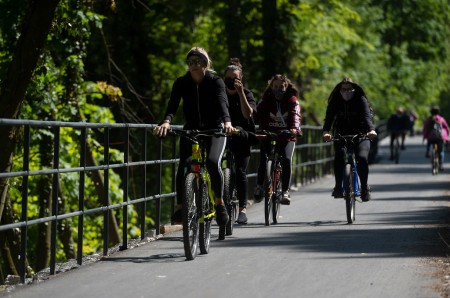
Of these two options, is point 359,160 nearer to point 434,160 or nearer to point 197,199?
point 197,199

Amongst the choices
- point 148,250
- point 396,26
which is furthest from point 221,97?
point 396,26

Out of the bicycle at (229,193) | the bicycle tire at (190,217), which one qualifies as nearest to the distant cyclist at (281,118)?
the bicycle at (229,193)

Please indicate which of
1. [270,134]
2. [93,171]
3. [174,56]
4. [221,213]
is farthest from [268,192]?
[174,56]

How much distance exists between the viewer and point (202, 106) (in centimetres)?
1175

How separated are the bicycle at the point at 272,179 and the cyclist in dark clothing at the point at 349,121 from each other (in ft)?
2.16

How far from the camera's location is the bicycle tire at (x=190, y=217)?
11055mm

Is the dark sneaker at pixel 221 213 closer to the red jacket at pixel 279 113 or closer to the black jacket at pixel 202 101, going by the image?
the black jacket at pixel 202 101

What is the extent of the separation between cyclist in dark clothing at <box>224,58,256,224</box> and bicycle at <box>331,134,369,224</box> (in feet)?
5.52

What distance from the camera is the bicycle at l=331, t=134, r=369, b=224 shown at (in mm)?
15750

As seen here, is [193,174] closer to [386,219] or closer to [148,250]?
[148,250]

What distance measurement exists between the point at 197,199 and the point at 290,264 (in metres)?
1.09

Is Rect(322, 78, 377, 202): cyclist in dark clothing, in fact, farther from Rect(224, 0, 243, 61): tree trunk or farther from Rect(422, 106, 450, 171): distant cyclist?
Rect(422, 106, 450, 171): distant cyclist

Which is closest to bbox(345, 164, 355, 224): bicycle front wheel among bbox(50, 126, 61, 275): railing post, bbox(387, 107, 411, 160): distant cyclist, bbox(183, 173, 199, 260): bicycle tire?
bbox(183, 173, 199, 260): bicycle tire

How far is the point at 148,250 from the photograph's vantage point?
495 inches
